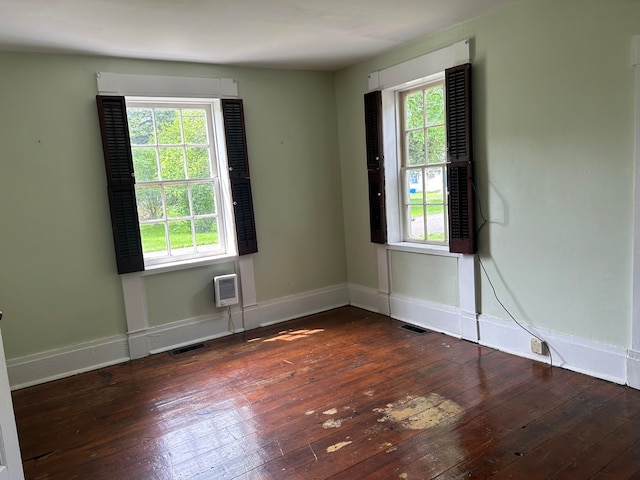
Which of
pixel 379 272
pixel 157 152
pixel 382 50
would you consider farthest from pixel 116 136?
pixel 379 272

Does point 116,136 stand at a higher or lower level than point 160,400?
higher

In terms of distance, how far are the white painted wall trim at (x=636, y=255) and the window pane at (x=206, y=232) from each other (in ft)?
11.0

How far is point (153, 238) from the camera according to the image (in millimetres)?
4141

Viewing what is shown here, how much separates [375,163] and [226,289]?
186 cm

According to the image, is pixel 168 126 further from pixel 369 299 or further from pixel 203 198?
pixel 369 299

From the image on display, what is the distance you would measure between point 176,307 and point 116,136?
1.56 m

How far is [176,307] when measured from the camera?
4.18m

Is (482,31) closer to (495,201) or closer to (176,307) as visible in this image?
(495,201)

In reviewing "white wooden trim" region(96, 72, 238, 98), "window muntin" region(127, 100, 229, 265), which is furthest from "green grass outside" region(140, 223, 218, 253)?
"white wooden trim" region(96, 72, 238, 98)

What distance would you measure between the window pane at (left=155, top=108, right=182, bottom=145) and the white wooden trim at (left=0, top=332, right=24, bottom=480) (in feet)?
8.75

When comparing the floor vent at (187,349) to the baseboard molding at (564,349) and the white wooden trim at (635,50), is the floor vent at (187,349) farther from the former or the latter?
the white wooden trim at (635,50)

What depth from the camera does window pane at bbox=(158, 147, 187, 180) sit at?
13.5ft

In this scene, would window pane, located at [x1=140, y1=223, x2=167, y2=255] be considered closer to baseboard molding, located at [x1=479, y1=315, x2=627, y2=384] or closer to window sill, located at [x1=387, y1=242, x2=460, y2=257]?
window sill, located at [x1=387, y1=242, x2=460, y2=257]

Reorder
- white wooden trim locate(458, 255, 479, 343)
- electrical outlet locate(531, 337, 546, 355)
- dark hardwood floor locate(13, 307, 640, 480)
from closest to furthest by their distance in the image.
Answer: dark hardwood floor locate(13, 307, 640, 480)
electrical outlet locate(531, 337, 546, 355)
white wooden trim locate(458, 255, 479, 343)
